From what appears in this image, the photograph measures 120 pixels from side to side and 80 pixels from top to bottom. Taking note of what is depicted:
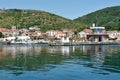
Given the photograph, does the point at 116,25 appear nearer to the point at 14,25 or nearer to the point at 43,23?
the point at 43,23

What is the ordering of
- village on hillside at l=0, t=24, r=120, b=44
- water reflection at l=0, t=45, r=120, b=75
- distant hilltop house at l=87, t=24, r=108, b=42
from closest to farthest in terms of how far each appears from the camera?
water reflection at l=0, t=45, r=120, b=75 < distant hilltop house at l=87, t=24, r=108, b=42 < village on hillside at l=0, t=24, r=120, b=44

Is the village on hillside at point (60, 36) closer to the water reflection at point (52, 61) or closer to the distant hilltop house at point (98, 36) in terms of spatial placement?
the distant hilltop house at point (98, 36)

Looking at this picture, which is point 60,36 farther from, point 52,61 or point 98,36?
point 52,61

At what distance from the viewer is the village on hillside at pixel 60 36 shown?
13400cm

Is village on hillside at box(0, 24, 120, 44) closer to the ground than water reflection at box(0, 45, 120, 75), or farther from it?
farther from it

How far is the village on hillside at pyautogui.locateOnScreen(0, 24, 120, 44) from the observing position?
134000 mm

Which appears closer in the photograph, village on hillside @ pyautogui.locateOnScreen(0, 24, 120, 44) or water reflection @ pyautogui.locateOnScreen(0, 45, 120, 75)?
water reflection @ pyautogui.locateOnScreen(0, 45, 120, 75)

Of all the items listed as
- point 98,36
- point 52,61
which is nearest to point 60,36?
point 98,36

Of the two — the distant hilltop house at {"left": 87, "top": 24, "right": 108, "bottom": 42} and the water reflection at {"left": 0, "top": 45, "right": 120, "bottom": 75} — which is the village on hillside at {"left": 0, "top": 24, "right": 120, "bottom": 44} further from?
the water reflection at {"left": 0, "top": 45, "right": 120, "bottom": 75}

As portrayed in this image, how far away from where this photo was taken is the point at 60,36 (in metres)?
160

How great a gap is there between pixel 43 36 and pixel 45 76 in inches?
5178

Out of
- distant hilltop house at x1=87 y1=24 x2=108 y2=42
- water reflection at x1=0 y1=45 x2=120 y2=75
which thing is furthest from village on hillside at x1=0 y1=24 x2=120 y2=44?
water reflection at x1=0 y1=45 x2=120 y2=75

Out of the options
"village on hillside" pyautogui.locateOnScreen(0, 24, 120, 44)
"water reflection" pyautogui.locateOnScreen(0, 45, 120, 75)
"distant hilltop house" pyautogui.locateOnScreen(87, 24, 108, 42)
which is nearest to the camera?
"water reflection" pyautogui.locateOnScreen(0, 45, 120, 75)

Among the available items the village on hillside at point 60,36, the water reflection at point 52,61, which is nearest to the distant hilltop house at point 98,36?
the village on hillside at point 60,36
